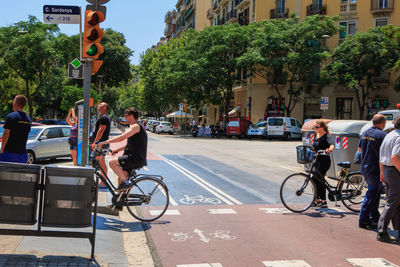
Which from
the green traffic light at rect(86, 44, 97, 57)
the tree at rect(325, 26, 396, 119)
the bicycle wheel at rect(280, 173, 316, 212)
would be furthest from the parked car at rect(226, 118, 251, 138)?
the green traffic light at rect(86, 44, 97, 57)

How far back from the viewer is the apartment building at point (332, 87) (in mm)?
39688

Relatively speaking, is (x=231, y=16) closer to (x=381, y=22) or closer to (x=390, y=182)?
(x=381, y=22)

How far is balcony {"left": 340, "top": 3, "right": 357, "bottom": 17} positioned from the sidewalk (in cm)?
4039

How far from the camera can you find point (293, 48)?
39.4 m

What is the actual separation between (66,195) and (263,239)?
2865 millimetres

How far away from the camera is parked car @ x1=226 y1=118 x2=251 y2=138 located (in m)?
38.4

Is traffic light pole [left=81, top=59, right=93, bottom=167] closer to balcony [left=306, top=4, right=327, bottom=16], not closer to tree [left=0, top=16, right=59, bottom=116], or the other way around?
tree [left=0, top=16, right=59, bottom=116]

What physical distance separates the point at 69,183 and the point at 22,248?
1099 mm

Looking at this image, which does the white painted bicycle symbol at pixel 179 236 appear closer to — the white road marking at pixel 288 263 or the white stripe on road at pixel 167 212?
the white stripe on road at pixel 167 212

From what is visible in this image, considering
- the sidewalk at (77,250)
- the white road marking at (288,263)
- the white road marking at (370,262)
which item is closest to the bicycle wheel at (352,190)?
the white road marking at (370,262)

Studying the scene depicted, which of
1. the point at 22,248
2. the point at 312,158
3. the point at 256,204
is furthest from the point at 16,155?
A: the point at 312,158

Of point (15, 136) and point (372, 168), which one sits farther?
point (372, 168)

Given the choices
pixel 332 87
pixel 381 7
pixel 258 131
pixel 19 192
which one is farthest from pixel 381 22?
pixel 19 192

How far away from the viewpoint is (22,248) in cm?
498
